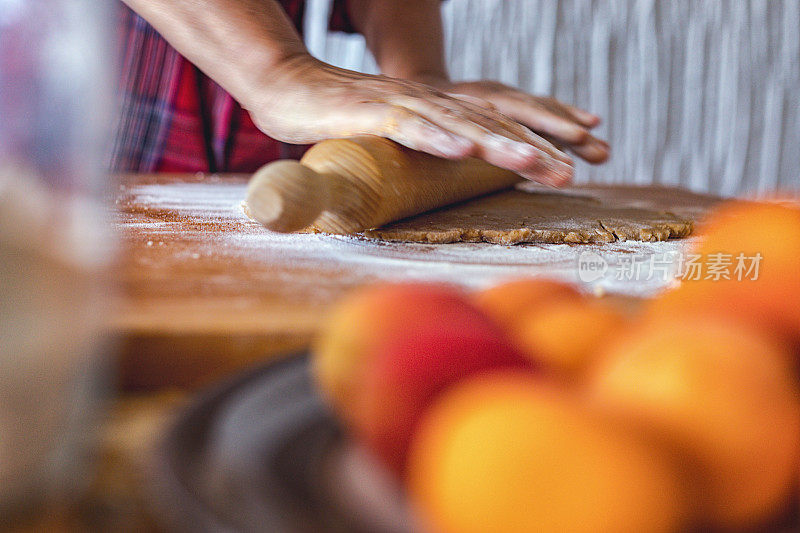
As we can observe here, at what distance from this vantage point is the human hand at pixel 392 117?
886 mm

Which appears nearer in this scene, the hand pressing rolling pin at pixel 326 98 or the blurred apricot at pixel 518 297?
the blurred apricot at pixel 518 297

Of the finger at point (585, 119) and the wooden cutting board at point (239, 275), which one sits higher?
the finger at point (585, 119)

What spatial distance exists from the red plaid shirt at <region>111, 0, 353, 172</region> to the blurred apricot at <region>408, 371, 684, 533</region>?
1.70m

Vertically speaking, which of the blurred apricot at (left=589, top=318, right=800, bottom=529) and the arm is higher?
the arm

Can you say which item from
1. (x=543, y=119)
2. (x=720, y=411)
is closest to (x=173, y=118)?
(x=543, y=119)

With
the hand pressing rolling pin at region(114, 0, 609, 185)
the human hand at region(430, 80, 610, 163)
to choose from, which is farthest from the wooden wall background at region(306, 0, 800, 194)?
the human hand at region(430, 80, 610, 163)

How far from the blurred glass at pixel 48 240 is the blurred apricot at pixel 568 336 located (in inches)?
6.6

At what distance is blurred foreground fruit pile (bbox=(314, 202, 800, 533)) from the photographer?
0.60ft

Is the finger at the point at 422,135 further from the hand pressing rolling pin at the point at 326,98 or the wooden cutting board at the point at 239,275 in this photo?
the wooden cutting board at the point at 239,275

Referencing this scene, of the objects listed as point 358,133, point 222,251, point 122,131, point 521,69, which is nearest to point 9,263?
point 222,251

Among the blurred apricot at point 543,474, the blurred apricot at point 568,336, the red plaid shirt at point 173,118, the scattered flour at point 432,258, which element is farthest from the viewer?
the red plaid shirt at point 173,118

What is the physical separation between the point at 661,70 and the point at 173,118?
217cm

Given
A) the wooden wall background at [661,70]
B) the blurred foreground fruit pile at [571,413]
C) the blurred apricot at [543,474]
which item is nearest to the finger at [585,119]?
the blurred foreground fruit pile at [571,413]

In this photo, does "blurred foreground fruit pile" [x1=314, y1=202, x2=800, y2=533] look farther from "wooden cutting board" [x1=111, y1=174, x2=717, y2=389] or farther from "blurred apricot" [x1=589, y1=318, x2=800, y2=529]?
"wooden cutting board" [x1=111, y1=174, x2=717, y2=389]
